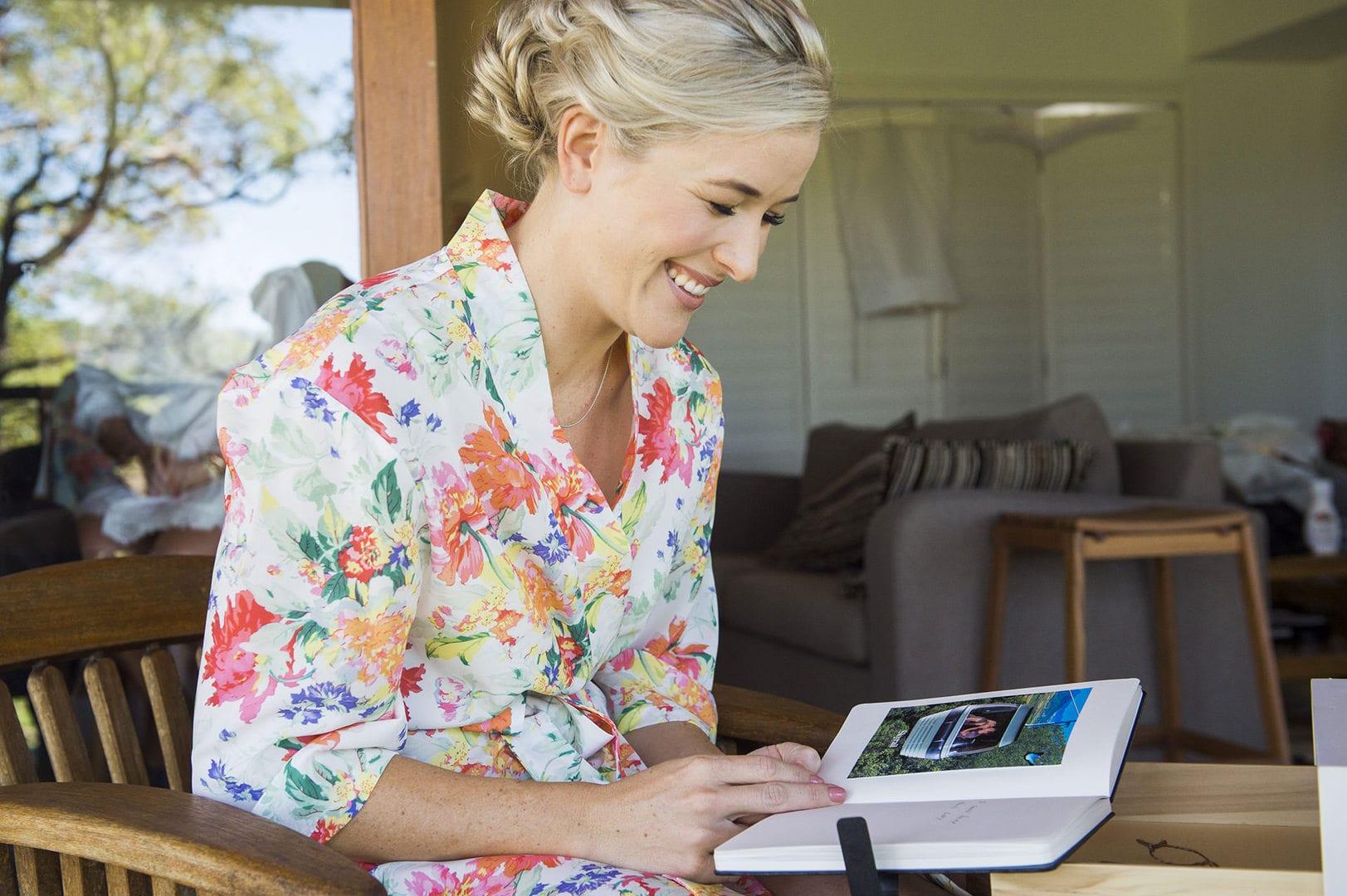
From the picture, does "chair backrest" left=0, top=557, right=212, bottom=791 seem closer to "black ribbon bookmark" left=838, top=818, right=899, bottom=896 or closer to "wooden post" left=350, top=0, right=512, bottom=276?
"wooden post" left=350, top=0, right=512, bottom=276

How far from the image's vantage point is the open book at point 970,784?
0.73 meters

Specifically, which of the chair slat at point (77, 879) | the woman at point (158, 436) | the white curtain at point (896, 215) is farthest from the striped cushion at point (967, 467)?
the white curtain at point (896, 215)

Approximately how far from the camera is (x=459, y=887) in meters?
0.93

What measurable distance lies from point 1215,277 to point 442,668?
637 centimetres

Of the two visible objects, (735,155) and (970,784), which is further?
(735,155)

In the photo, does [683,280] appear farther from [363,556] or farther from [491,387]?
[363,556]

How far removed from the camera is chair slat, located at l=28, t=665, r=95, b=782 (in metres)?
1.07

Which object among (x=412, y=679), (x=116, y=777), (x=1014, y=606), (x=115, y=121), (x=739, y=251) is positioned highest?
(x=115, y=121)

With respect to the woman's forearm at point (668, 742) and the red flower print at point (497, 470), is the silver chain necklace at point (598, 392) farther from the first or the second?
the woman's forearm at point (668, 742)

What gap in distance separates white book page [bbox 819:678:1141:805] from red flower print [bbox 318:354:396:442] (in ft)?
1.30

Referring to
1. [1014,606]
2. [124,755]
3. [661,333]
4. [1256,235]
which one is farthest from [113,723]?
[1256,235]

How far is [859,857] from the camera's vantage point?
733 mm

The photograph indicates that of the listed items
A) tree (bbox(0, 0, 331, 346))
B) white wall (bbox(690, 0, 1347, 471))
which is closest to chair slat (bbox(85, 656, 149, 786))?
tree (bbox(0, 0, 331, 346))

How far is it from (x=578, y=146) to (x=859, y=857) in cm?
59
